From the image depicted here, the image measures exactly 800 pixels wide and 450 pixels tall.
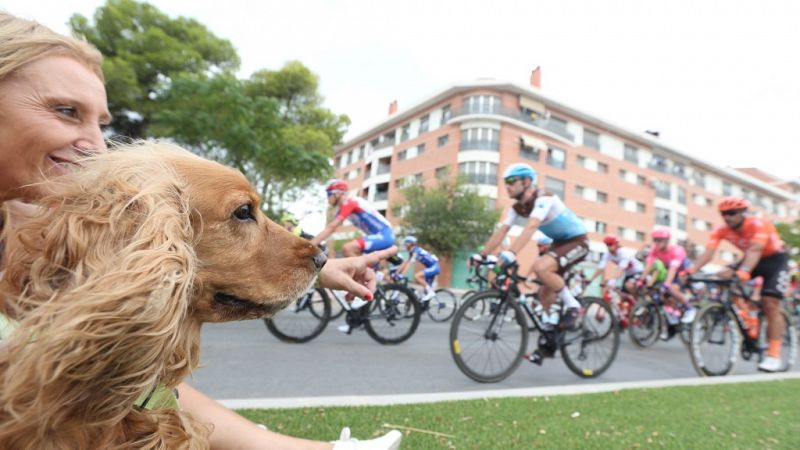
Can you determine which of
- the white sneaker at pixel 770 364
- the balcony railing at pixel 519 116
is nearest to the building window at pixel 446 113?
the balcony railing at pixel 519 116

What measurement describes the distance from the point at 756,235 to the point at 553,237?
2.82 meters

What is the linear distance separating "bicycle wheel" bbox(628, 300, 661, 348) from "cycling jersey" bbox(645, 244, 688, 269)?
1440 mm

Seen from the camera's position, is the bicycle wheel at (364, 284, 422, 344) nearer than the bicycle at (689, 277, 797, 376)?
No

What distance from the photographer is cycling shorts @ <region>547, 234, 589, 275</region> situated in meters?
4.90

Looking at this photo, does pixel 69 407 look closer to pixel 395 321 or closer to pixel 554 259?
pixel 554 259

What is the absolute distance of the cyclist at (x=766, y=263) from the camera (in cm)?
564

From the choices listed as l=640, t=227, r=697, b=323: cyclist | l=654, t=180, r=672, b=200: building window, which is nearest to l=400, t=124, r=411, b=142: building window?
l=654, t=180, r=672, b=200: building window

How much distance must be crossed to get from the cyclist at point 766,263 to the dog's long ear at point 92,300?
6.66 meters

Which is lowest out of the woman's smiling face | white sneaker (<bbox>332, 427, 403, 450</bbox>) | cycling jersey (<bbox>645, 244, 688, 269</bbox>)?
white sneaker (<bbox>332, 427, 403, 450</bbox>)

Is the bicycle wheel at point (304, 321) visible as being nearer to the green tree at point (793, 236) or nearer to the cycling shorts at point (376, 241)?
the cycling shorts at point (376, 241)

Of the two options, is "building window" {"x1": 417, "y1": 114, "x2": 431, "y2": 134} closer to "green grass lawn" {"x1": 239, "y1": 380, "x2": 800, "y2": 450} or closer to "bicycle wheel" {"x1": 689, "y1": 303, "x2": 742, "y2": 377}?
"bicycle wheel" {"x1": 689, "y1": 303, "x2": 742, "y2": 377}

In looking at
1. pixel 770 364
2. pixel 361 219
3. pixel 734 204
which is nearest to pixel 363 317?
pixel 361 219

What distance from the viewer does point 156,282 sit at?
2.96 feet

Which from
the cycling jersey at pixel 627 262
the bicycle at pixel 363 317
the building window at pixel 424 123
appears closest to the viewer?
the bicycle at pixel 363 317
